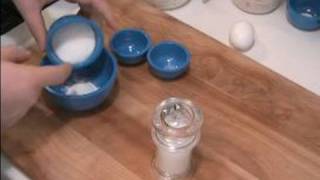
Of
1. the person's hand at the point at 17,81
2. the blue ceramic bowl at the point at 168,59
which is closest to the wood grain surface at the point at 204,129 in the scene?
the blue ceramic bowl at the point at 168,59

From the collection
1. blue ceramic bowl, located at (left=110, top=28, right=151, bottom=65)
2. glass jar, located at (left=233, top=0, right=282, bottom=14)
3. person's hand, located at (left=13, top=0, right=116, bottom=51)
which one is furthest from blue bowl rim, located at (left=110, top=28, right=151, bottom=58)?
glass jar, located at (left=233, top=0, right=282, bottom=14)

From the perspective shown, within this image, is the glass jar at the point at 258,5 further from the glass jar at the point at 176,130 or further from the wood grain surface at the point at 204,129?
the glass jar at the point at 176,130

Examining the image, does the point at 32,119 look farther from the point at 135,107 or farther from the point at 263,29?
the point at 263,29

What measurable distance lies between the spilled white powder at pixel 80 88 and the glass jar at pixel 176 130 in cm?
13

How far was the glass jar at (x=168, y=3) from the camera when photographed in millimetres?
858

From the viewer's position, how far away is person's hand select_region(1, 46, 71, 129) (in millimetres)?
470

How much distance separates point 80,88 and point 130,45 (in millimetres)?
135

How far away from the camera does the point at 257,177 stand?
2.00ft

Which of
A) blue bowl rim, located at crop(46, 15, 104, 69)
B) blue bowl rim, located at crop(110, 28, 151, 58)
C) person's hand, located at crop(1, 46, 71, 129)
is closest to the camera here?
person's hand, located at crop(1, 46, 71, 129)

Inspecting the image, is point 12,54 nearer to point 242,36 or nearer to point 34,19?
point 34,19

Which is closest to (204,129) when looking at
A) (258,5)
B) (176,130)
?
(176,130)

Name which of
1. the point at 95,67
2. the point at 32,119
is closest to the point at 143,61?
the point at 95,67

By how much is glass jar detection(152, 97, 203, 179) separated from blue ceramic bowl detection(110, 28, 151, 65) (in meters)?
0.16

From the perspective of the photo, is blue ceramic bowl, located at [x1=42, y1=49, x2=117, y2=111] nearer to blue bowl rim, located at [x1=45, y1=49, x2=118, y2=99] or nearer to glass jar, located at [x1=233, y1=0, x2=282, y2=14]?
blue bowl rim, located at [x1=45, y1=49, x2=118, y2=99]
